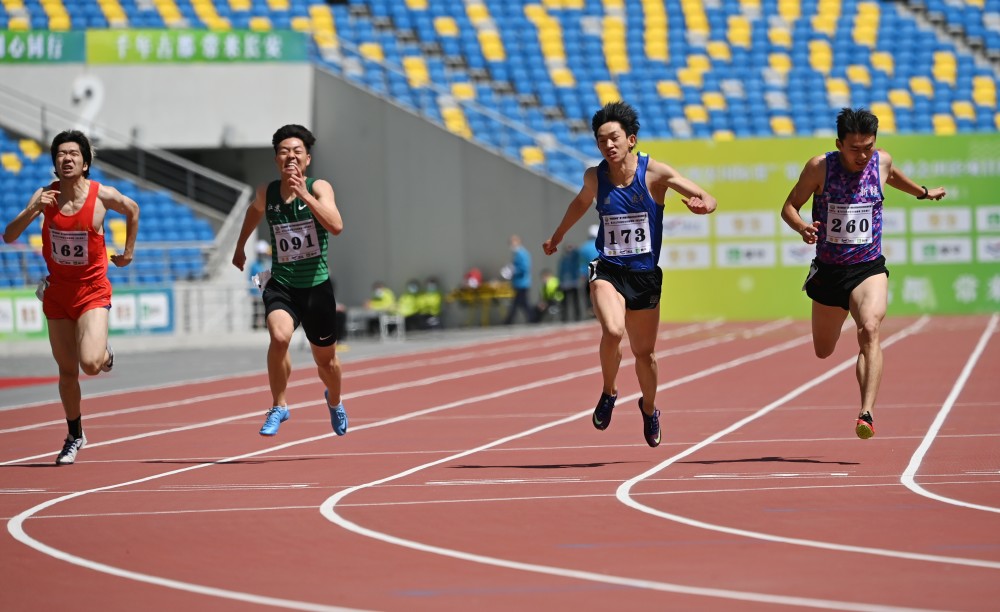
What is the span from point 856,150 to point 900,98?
2672 cm

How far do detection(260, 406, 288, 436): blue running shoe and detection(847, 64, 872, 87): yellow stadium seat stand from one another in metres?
27.4

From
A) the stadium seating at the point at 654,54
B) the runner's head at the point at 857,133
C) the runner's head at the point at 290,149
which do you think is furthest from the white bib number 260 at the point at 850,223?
the stadium seating at the point at 654,54

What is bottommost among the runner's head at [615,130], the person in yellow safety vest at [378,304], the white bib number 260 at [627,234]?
the person in yellow safety vest at [378,304]

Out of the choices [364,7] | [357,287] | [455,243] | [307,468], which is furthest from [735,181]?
[307,468]

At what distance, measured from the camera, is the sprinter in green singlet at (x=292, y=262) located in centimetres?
1010

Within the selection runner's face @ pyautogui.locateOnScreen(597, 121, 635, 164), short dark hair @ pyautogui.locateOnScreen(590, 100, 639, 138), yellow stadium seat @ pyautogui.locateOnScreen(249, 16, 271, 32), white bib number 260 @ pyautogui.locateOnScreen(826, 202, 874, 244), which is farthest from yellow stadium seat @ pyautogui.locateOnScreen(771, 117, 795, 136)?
runner's face @ pyautogui.locateOnScreen(597, 121, 635, 164)

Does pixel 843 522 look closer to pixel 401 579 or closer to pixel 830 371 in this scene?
pixel 401 579

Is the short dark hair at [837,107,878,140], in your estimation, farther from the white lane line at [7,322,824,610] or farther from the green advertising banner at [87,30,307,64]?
the green advertising banner at [87,30,307,64]

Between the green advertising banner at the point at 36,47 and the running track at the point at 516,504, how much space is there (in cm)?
1814

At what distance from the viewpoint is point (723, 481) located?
8445 millimetres

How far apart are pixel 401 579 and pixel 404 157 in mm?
25418

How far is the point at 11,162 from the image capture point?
31.0 metres

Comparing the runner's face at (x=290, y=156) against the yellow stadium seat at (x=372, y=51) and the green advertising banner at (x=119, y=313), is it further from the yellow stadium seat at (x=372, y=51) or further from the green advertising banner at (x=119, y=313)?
the yellow stadium seat at (x=372, y=51)

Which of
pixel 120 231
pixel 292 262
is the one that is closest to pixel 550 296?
pixel 120 231
